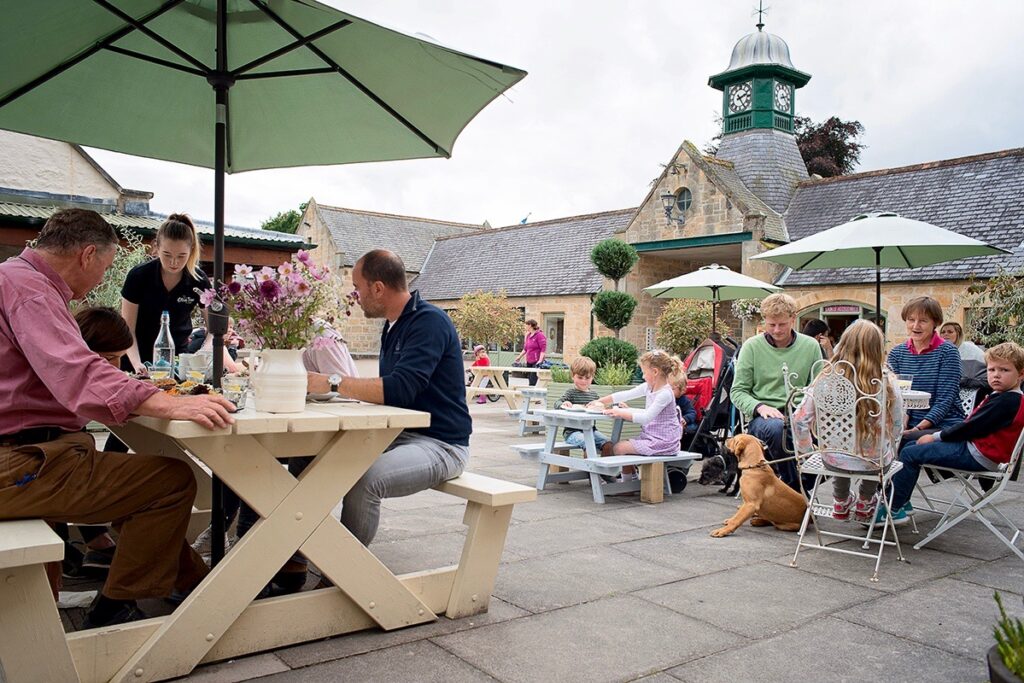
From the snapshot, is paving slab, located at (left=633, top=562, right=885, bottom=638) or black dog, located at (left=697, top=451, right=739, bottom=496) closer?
paving slab, located at (left=633, top=562, right=885, bottom=638)

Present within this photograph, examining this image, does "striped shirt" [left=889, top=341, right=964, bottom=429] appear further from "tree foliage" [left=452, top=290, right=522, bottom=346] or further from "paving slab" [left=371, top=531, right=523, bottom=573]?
"tree foliage" [left=452, top=290, right=522, bottom=346]

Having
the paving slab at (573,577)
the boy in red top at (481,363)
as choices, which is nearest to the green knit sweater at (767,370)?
the paving slab at (573,577)

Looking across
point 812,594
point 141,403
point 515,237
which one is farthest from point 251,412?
point 515,237

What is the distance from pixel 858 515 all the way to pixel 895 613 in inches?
68.9

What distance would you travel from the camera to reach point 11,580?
2.35 meters

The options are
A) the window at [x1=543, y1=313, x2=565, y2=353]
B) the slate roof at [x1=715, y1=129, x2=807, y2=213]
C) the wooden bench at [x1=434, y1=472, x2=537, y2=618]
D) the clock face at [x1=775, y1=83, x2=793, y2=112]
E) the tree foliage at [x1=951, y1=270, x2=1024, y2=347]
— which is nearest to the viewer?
the wooden bench at [x1=434, y1=472, x2=537, y2=618]

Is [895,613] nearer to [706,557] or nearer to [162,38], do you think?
[706,557]

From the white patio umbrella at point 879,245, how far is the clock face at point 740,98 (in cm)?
1700

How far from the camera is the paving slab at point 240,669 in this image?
A: 9.05 ft

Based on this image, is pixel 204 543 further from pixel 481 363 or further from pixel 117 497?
pixel 481 363

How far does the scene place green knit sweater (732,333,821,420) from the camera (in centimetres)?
596

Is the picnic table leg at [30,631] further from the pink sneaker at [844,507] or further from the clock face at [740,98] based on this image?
the clock face at [740,98]

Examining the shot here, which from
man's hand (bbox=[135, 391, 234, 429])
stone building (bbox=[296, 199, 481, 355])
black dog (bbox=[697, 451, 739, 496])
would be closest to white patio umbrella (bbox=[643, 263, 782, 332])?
black dog (bbox=[697, 451, 739, 496])

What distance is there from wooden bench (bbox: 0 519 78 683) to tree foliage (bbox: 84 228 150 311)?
8.67 metres
